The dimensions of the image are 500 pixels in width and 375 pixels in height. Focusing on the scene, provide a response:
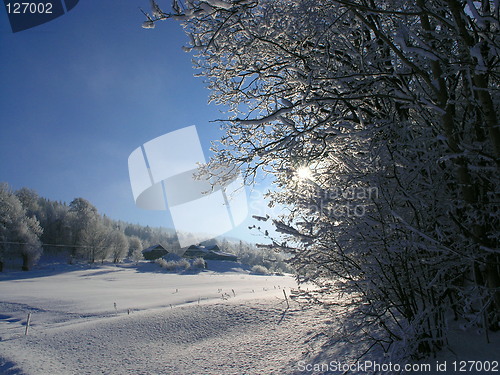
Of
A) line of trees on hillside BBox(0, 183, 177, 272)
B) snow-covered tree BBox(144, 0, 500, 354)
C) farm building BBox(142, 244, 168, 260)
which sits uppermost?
line of trees on hillside BBox(0, 183, 177, 272)

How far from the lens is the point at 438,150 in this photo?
2.55 metres

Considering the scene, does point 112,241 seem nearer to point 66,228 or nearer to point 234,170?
point 66,228

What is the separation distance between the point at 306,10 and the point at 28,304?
20.8 m

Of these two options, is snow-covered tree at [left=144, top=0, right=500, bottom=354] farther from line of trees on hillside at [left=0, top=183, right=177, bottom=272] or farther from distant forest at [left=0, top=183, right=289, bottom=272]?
line of trees on hillside at [left=0, top=183, right=177, bottom=272]

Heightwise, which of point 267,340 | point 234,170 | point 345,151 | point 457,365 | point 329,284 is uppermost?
point 234,170

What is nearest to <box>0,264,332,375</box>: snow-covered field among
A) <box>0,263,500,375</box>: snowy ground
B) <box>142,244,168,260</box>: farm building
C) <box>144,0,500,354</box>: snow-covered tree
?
<box>0,263,500,375</box>: snowy ground

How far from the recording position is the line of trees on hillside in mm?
39562

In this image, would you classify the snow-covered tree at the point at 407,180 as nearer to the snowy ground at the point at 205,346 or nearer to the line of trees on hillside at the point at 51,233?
the snowy ground at the point at 205,346

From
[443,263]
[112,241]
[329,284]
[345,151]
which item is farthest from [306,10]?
[112,241]

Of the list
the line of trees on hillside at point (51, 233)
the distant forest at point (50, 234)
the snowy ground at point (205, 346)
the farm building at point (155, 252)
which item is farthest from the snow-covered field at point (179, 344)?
the farm building at point (155, 252)

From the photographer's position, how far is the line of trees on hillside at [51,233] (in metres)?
39.6

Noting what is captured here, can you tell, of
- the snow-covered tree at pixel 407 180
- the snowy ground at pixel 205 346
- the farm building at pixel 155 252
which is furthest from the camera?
the farm building at pixel 155 252

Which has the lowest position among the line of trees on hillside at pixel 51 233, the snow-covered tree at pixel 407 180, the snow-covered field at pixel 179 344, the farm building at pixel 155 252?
the farm building at pixel 155 252

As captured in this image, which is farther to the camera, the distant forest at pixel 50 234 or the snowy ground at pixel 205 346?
the distant forest at pixel 50 234
